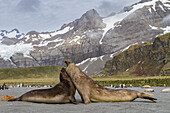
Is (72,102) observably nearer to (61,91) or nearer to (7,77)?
(61,91)

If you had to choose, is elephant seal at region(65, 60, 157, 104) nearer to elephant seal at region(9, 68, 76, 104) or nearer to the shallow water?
elephant seal at region(9, 68, 76, 104)

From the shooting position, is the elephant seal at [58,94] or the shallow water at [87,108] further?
the elephant seal at [58,94]

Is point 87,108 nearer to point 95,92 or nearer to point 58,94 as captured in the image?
point 95,92

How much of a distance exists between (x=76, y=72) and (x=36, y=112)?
6.20m

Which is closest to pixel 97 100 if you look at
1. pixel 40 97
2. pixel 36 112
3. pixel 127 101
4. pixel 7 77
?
pixel 127 101

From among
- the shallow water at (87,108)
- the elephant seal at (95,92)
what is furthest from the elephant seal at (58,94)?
the shallow water at (87,108)

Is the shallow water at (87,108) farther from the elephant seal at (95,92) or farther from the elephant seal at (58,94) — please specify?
the elephant seal at (95,92)

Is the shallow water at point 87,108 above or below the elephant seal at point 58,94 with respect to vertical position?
below

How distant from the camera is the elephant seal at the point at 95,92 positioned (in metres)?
17.2

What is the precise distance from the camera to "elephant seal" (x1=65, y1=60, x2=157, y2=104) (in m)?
17.2

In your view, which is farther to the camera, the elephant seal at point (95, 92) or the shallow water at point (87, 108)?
the elephant seal at point (95, 92)

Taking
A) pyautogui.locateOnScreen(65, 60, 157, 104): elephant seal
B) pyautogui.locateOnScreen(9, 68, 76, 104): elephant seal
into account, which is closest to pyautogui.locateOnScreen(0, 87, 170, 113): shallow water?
pyautogui.locateOnScreen(9, 68, 76, 104): elephant seal

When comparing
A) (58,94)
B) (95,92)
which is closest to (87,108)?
(95,92)

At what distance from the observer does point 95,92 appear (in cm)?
1739
